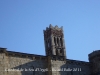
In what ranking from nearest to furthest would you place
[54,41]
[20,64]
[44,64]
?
1. [20,64]
2. [44,64]
3. [54,41]

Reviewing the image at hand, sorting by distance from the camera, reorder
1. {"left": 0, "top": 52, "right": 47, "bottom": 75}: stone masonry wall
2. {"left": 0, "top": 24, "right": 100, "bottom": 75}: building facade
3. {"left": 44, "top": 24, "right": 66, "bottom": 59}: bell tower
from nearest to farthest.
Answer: {"left": 0, "top": 52, "right": 47, "bottom": 75}: stone masonry wall < {"left": 0, "top": 24, "right": 100, "bottom": 75}: building facade < {"left": 44, "top": 24, "right": 66, "bottom": 59}: bell tower

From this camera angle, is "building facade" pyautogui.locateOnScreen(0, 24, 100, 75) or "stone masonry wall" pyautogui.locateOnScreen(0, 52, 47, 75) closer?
→ "stone masonry wall" pyautogui.locateOnScreen(0, 52, 47, 75)

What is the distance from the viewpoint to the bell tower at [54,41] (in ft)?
181

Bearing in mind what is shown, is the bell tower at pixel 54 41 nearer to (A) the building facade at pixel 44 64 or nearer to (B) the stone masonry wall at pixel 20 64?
(A) the building facade at pixel 44 64

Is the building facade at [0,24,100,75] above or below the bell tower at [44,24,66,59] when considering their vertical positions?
below

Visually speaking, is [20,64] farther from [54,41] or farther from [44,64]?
[54,41]

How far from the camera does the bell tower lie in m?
55.2

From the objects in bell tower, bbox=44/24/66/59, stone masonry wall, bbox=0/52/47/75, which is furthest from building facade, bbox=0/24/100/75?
bell tower, bbox=44/24/66/59

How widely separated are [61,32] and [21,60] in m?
25.8

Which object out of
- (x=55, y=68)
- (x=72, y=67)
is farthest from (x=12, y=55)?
(x=72, y=67)

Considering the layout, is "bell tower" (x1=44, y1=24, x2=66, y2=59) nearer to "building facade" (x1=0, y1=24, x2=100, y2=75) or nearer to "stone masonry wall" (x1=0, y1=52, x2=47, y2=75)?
"building facade" (x1=0, y1=24, x2=100, y2=75)

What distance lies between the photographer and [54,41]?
185 feet

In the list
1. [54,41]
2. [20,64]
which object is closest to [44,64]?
[20,64]

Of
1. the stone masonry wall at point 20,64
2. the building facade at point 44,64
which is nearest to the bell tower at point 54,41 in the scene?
the building facade at point 44,64
